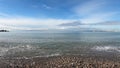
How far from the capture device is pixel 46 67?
20703 millimetres

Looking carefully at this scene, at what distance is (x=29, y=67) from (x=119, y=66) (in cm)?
1247

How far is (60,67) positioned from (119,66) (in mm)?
8270

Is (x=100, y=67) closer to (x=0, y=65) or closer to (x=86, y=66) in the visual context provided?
(x=86, y=66)

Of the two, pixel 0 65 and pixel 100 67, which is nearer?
pixel 100 67

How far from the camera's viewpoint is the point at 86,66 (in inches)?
821

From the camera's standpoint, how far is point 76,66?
2084cm

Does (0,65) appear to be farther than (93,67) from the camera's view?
Yes

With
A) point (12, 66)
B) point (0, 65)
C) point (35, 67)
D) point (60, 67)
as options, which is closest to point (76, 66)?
point (60, 67)

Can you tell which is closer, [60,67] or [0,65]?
[60,67]

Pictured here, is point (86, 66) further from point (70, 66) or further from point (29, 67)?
point (29, 67)

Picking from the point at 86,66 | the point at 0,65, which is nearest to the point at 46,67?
the point at 86,66

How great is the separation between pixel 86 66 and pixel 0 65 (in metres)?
12.3

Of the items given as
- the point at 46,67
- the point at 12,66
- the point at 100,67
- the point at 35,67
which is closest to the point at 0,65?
the point at 12,66

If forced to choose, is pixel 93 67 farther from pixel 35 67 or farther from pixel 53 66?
pixel 35 67
